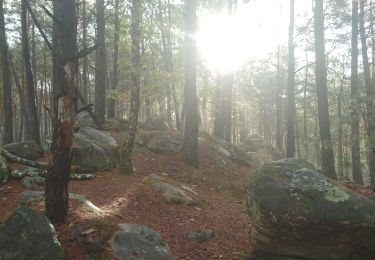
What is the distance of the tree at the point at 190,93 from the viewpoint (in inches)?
599

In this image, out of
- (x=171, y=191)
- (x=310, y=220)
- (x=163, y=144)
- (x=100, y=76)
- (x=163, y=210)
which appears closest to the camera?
(x=310, y=220)

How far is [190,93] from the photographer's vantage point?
15469mm

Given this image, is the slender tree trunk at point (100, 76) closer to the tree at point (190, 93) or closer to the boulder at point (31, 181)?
the tree at point (190, 93)

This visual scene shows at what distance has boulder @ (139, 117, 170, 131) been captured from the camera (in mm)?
21531

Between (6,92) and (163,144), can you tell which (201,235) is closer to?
(163,144)

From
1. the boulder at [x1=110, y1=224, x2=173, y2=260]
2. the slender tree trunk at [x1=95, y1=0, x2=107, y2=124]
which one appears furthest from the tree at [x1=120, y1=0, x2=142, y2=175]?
the slender tree trunk at [x1=95, y1=0, x2=107, y2=124]

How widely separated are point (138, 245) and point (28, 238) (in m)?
1.89

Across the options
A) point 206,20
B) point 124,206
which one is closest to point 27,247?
point 124,206

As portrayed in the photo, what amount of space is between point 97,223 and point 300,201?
11.6 feet

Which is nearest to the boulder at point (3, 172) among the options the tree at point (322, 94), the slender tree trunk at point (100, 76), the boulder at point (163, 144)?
the boulder at point (163, 144)

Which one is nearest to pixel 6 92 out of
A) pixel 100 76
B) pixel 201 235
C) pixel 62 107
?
pixel 100 76

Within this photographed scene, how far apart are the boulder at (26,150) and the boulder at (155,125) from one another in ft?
27.4

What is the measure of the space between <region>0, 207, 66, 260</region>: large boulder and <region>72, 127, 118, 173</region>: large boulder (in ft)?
20.3

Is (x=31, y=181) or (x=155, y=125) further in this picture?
(x=155, y=125)
